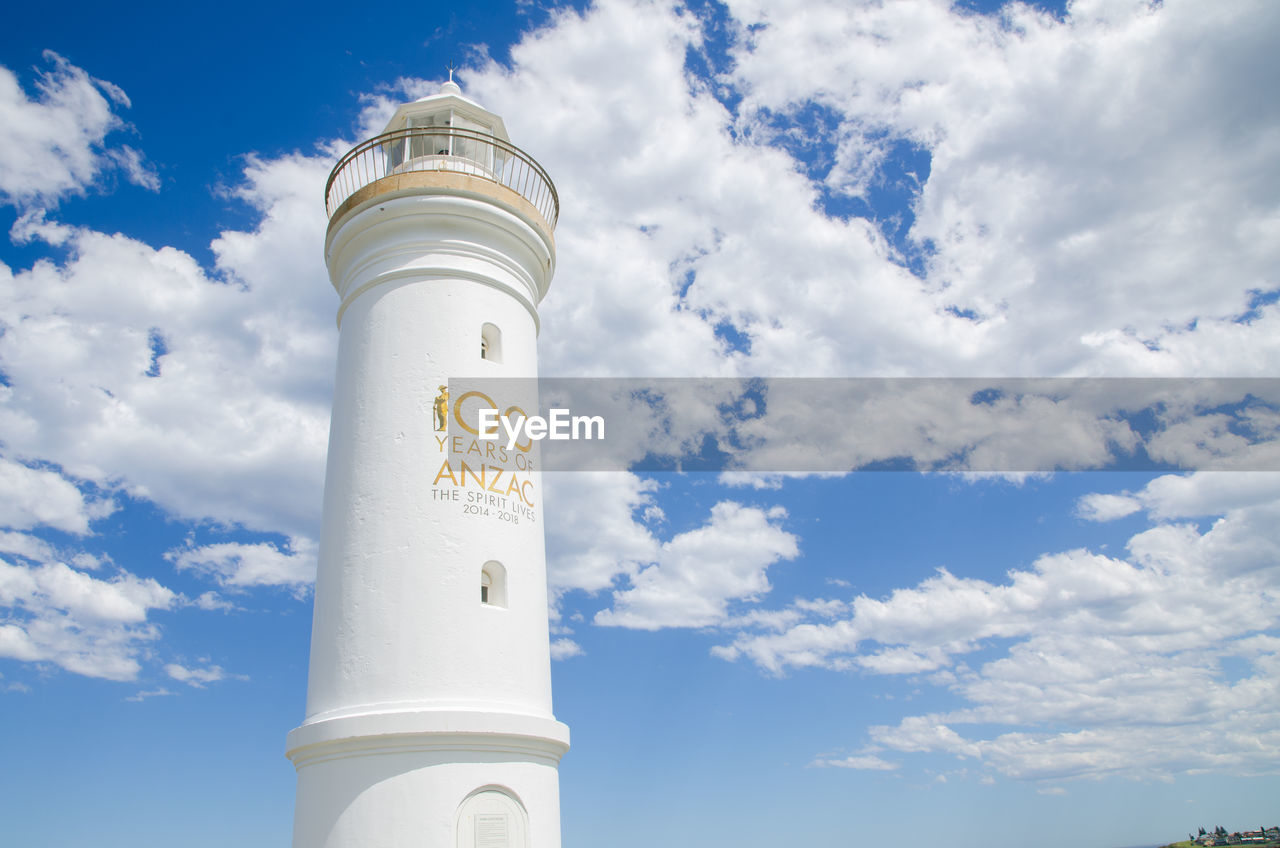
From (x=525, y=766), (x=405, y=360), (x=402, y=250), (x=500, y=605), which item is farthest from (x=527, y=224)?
(x=525, y=766)

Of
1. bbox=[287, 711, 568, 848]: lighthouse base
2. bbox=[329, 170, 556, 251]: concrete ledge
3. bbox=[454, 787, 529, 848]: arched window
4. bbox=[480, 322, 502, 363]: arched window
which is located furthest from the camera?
bbox=[480, 322, 502, 363]: arched window

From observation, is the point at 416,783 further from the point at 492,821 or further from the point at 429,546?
the point at 429,546

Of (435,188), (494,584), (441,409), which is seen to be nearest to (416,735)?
(494,584)

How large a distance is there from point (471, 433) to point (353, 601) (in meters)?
3.00

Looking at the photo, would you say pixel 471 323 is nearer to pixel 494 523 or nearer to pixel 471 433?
pixel 471 433

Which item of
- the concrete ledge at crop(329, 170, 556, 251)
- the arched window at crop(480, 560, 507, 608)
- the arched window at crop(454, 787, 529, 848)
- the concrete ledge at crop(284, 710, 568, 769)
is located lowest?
the arched window at crop(454, 787, 529, 848)

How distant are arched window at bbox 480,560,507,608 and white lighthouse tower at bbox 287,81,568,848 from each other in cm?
3

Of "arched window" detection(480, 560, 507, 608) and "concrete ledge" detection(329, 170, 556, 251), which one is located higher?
"concrete ledge" detection(329, 170, 556, 251)

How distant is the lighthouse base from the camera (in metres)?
10.5

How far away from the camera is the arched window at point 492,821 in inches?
423

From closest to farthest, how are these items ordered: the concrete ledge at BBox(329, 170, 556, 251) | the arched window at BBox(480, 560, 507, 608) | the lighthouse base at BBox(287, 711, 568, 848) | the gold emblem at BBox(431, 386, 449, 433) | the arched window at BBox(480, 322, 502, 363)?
1. the lighthouse base at BBox(287, 711, 568, 848)
2. the arched window at BBox(480, 560, 507, 608)
3. the gold emblem at BBox(431, 386, 449, 433)
4. the concrete ledge at BBox(329, 170, 556, 251)
5. the arched window at BBox(480, 322, 502, 363)

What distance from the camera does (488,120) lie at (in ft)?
53.2

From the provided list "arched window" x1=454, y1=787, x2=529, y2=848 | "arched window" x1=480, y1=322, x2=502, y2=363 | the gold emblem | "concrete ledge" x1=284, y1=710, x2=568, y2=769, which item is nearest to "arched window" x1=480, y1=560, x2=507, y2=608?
"concrete ledge" x1=284, y1=710, x2=568, y2=769

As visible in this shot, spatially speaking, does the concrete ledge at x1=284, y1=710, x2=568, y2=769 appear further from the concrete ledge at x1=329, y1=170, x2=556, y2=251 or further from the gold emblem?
the concrete ledge at x1=329, y1=170, x2=556, y2=251
